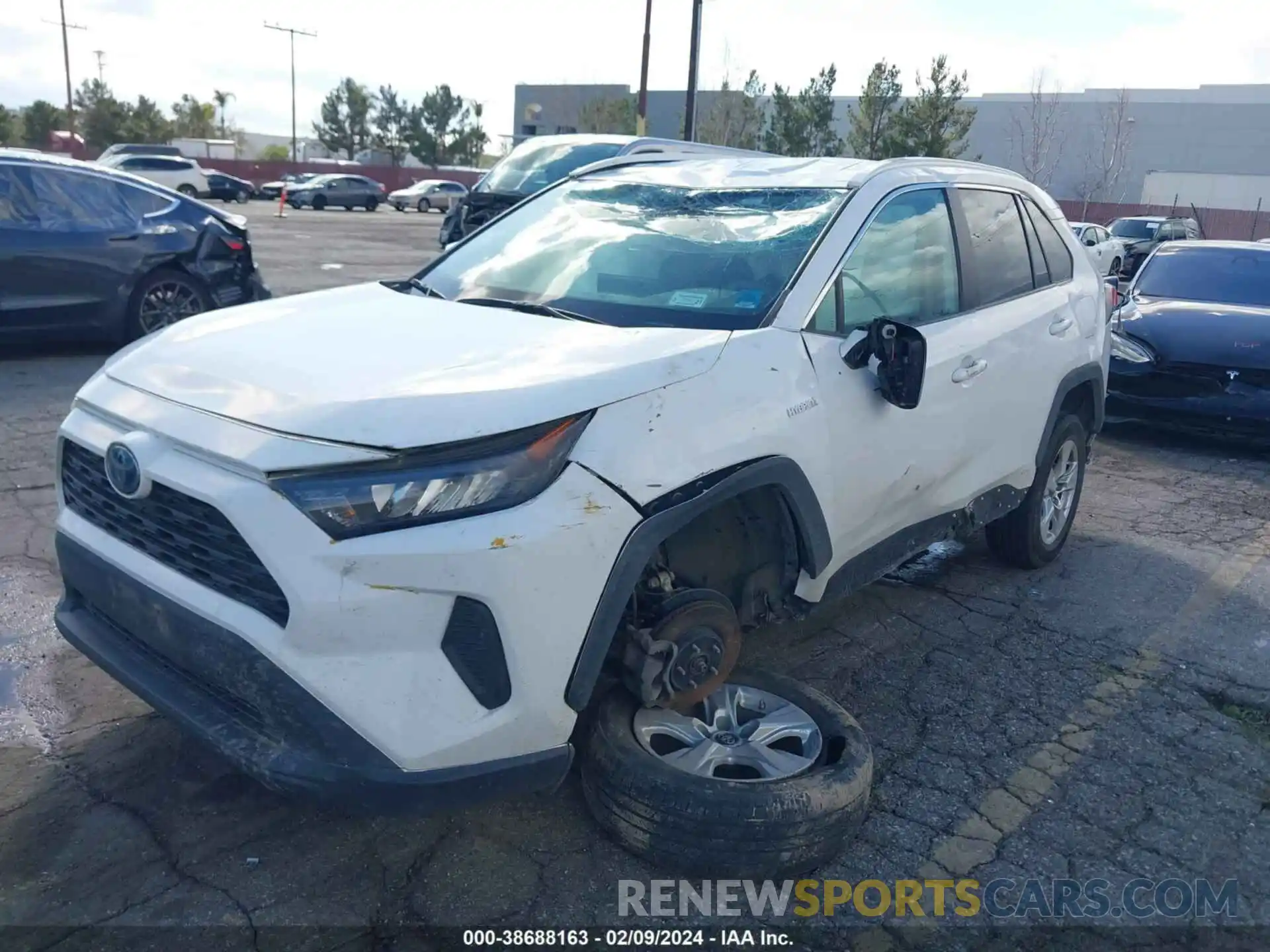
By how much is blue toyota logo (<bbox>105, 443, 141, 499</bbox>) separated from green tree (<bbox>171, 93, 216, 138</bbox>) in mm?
95259

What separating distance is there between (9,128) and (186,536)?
7350 centimetres

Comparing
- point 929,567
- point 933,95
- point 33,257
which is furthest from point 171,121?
point 929,567

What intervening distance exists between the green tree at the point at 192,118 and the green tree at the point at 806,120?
208 ft

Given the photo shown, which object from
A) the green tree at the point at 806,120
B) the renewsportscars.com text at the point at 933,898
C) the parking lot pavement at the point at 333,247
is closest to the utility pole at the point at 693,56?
the parking lot pavement at the point at 333,247

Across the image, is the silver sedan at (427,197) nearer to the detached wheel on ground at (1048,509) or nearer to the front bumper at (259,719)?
the detached wheel on ground at (1048,509)

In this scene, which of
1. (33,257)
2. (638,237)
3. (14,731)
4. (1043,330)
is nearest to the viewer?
(14,731)

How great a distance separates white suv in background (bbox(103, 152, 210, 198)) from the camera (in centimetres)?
3797

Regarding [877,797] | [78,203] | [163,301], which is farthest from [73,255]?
[877,797]

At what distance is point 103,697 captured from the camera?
3619 millimetres

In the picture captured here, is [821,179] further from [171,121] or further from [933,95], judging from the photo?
[171,121]

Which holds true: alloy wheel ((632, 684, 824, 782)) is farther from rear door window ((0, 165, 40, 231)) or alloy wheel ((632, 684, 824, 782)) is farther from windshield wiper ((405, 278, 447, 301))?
rear door window ((0, 165, 40, 231))

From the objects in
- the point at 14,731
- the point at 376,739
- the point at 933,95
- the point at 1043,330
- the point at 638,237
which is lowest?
the point at 14,731

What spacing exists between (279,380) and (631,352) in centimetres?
88

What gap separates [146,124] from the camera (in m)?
69.9
